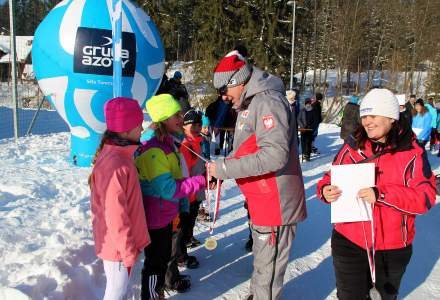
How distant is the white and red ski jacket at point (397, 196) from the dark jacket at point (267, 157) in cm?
44

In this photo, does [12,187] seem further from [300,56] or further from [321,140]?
[300,56]

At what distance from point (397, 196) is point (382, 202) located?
0.10 m

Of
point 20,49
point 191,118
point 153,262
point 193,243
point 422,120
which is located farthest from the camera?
point 20,49

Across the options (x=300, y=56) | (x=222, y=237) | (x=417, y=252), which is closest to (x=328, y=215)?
(x=417, y=252)

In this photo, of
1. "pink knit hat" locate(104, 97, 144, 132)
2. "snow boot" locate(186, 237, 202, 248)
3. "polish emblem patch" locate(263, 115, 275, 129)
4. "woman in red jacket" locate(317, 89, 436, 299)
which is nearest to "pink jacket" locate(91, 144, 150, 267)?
"pink knit hat" locate(104, 97, 144, 132)

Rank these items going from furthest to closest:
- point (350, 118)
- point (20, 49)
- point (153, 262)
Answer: point (20, 49) → point (350, 118) → point (153, 262)

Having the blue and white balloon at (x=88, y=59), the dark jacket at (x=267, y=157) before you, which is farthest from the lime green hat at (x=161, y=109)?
the blue and white balloon at (x=88, y=59)

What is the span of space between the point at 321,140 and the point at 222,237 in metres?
11.2

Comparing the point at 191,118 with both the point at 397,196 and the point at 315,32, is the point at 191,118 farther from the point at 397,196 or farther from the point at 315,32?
the point at 315,32

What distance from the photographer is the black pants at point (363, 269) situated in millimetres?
2557

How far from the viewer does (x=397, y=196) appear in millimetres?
2365

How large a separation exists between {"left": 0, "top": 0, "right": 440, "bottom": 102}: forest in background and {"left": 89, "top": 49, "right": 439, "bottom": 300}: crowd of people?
22.8m

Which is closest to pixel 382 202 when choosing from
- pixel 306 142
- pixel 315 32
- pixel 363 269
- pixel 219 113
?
pixel 363 269

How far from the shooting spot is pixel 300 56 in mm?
38156
